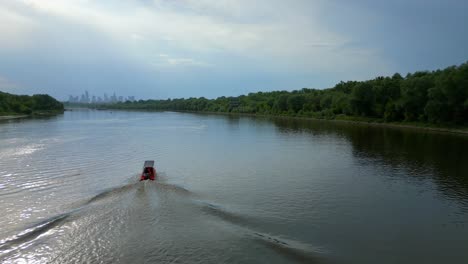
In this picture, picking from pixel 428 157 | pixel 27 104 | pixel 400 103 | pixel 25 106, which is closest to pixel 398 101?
pixel 400 103

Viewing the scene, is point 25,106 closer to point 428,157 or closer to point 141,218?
point 428,157

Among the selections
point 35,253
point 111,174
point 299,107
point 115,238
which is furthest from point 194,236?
point 299,107

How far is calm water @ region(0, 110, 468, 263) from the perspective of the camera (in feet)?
35.0

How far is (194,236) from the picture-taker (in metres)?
11.4

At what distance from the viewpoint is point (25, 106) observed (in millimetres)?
105750

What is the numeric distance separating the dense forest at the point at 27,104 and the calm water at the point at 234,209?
81978 millimetres

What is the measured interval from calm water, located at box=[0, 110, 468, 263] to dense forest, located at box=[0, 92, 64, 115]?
8198 cm

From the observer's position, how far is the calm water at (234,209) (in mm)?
10656

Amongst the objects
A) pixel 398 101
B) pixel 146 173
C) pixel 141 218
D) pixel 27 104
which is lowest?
pixel 141 218

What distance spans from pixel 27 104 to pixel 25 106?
6.16 meters

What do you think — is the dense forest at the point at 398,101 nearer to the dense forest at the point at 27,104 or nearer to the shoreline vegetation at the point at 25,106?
the shoreline vegetation at the point at 25,106

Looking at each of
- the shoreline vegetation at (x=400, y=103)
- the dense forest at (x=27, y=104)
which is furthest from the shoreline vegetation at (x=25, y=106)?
the shoreline vegetation at (x=400, y=103)

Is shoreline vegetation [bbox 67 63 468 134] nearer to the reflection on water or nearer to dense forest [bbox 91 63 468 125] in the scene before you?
dense forest [bbox 91 63 468 125]

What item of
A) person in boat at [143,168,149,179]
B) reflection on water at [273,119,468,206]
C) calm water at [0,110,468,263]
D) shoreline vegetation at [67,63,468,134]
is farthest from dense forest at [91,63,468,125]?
person in boat at [143,168,149,179]
